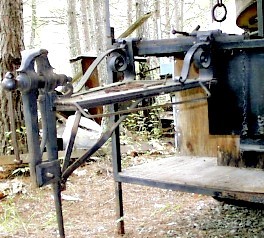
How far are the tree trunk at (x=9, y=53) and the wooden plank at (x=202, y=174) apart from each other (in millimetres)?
2426

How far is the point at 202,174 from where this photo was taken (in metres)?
3.00

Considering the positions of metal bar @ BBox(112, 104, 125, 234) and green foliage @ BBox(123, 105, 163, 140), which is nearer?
metal bar @ BBox(112, 104, 125, 234)

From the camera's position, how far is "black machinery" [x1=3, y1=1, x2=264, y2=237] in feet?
6.70

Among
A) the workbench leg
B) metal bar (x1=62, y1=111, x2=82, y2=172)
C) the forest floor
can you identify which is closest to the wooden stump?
the forest floor

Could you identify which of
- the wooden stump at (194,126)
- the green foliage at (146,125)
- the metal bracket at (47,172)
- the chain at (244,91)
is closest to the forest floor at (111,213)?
the wooden stump at (194,126)

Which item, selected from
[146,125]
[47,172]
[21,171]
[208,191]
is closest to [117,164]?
[208,191]

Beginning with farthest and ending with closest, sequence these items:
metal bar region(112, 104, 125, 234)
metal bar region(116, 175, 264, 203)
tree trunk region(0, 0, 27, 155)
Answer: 1. tree trunk region(0, 0, 27, 155)
2. metal bar region(112, 104, 125, 234)
3. metal bar region(116, 175, 264, 203)

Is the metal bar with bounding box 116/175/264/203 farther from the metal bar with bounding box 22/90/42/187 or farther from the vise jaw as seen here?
the metal bar with bounding box 22/90/42/187

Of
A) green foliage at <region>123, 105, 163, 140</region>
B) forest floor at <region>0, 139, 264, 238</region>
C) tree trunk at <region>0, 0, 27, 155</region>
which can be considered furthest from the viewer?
green foliage at <region>123, 105, 163, 140</region>

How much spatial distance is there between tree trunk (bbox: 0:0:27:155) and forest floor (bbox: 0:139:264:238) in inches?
25.8

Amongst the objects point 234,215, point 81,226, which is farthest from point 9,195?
point 234,215

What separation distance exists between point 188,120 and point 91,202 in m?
1.27

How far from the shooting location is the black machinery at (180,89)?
2043 millimetres

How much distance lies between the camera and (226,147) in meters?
3.33
